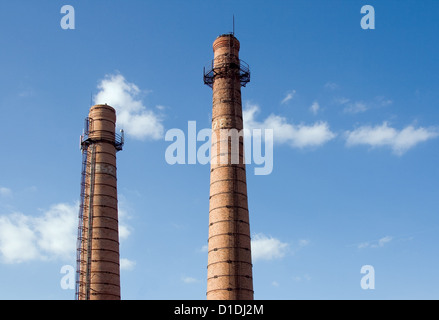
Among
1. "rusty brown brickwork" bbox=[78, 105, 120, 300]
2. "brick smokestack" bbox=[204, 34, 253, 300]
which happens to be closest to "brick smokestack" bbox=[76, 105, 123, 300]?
"rusty brown brickwork" bbox=[78, 105, 120, 300]

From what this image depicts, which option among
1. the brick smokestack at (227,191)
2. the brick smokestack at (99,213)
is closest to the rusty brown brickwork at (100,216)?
the brick smokestack at (99,213)

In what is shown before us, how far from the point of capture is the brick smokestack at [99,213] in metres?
36.8

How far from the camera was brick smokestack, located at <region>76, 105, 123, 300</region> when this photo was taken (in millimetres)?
36844

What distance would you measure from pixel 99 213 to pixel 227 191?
11295 mm

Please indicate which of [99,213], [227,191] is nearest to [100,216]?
[99,213]

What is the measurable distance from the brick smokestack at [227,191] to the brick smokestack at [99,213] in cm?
967

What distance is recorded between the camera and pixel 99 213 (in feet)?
125

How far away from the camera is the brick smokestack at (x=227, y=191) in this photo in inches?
1168

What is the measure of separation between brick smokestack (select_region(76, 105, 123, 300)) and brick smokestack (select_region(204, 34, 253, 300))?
9.67 m

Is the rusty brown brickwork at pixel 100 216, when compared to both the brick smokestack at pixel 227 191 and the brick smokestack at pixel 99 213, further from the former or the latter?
the brick smokestack at pixel 227 191

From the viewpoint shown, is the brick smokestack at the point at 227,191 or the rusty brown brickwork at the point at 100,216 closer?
the brick smokestack at the point at 227,191
